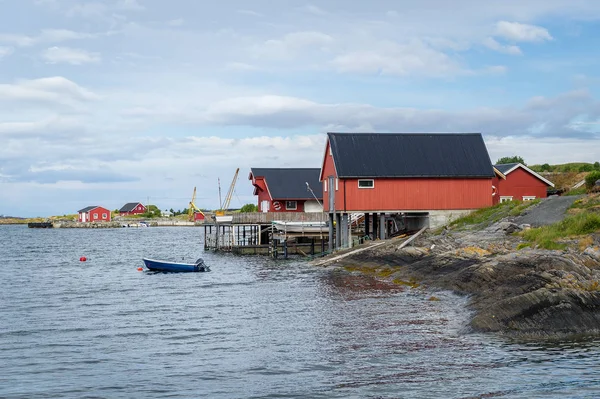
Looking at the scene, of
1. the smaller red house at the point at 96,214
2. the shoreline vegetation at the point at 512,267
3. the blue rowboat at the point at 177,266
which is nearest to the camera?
the shoreline vegetation at the point at 512,267

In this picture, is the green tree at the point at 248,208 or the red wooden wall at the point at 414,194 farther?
the green tree at the point at 248,208

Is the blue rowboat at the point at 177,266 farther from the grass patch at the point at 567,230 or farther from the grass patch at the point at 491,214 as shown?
the grass patch at the point at 567,230

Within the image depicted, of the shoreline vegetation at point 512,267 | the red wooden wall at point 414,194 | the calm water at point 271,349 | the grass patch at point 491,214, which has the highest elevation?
the red wooden wall at point 414,194

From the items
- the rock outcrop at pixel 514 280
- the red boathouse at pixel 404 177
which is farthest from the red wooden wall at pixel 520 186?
the rock outcrop at pixel 514 280

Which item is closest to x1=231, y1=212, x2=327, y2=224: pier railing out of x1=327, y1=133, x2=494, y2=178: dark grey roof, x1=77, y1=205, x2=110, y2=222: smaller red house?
x1=327, y1=133, x2=494, y2=178: dark grey roof

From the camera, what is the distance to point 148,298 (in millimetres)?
34125

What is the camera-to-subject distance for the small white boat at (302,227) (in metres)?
60.2

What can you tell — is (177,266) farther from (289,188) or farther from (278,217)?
(289,188)

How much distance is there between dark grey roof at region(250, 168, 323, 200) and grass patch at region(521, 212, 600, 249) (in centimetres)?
3955

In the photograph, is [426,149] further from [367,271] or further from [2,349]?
[2,349]

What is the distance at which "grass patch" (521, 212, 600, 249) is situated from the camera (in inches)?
1231

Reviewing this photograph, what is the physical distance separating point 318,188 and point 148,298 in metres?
41.0

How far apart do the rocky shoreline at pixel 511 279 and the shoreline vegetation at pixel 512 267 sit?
0.03 m

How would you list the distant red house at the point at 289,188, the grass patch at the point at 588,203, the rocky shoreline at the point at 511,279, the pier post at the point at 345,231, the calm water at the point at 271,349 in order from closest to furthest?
the calm water at the point at 271,349
the rocky shoreline at the point at 511,279
the grass patch at the point at 588,203
the pier post at the point at 345,231
the distant red house at the point at 289,188
